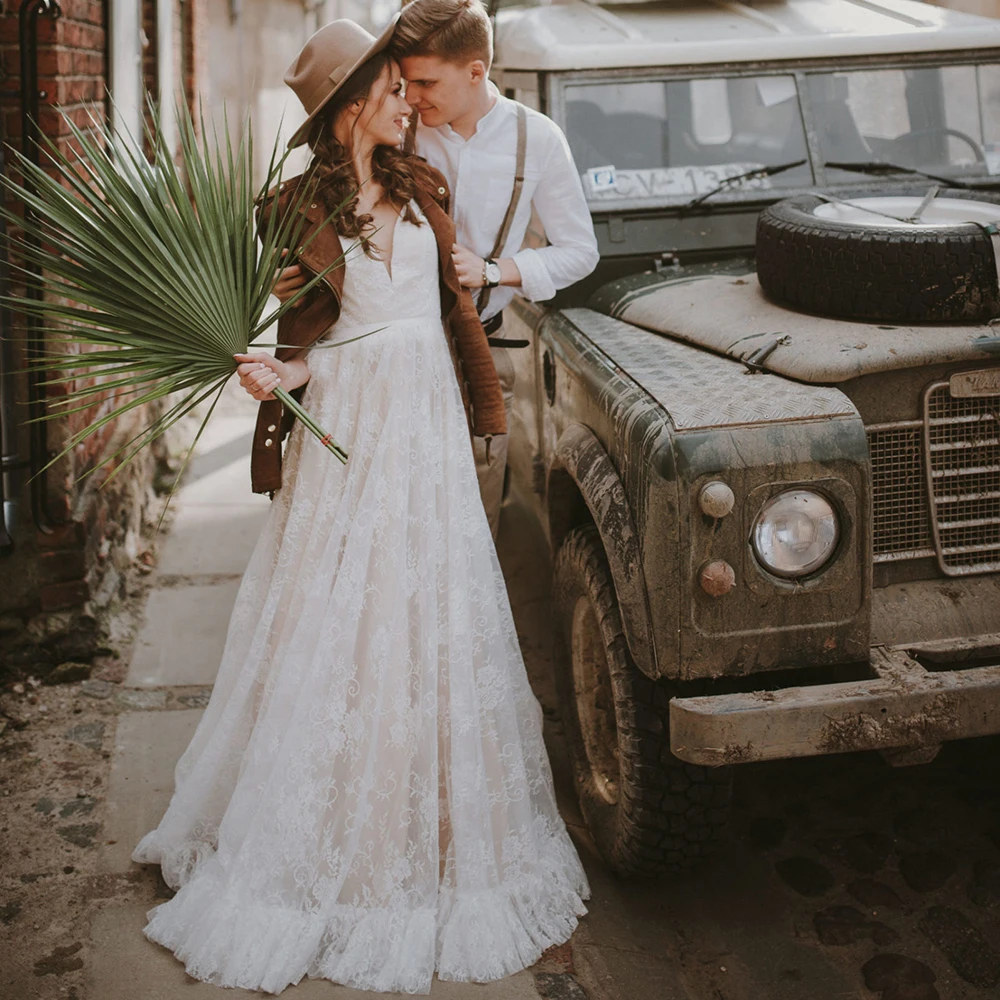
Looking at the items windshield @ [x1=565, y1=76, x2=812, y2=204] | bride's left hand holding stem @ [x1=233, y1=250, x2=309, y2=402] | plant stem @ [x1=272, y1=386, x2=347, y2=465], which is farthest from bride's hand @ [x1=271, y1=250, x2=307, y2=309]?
windshield @ [x1=565, y1=76, x2=812, y2=204]

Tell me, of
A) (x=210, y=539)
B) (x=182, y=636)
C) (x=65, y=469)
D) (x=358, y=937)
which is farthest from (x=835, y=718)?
(x=210, y=539)

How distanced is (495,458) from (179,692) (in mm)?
1517

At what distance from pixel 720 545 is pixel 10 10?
9.64 feet

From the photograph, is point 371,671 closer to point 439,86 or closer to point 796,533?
point 796,533

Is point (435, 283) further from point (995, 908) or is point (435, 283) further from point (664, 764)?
point (995, 908)

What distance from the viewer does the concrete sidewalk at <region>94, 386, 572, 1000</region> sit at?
283cm

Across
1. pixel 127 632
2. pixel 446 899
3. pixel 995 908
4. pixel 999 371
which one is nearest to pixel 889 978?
Answer: pixel 995 908

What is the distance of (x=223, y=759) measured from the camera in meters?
3.20

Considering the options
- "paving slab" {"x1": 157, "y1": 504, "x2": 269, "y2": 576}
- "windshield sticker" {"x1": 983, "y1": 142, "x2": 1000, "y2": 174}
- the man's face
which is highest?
the man's face

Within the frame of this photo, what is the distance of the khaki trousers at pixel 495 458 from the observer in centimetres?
372

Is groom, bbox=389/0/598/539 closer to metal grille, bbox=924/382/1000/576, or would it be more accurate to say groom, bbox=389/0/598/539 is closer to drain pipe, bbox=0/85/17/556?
metal grille, bbox=924/382/1000/576

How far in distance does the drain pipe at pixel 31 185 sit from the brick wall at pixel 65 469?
35mm

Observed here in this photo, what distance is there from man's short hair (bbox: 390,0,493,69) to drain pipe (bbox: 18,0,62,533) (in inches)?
52.6

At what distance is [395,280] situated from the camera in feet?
10.1
